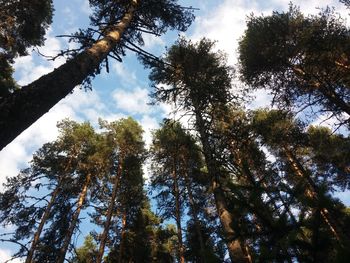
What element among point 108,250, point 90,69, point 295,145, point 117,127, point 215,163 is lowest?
point 90,69

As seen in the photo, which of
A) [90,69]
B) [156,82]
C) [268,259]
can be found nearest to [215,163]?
[90,69]

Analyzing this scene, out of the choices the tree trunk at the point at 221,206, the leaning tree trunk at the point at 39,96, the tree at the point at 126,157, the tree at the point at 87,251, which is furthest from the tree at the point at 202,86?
the tree at the point at 87,251

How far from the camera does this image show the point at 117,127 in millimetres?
19438

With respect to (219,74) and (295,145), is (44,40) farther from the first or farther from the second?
(295,145)

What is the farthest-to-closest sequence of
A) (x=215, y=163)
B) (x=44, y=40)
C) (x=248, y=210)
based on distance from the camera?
(x=44, y=40), (x=215, y=163), (x=248, y=210)

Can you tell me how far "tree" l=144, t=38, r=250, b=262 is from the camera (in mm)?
8052

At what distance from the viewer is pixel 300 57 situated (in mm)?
13523

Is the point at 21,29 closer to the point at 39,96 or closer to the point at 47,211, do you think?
the point at 47,211

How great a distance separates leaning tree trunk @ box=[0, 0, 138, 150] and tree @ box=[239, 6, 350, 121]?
9841mm

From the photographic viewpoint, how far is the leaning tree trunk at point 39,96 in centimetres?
323

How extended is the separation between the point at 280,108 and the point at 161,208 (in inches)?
312

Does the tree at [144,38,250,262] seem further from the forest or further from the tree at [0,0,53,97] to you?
the tree at [0,0,53,97]

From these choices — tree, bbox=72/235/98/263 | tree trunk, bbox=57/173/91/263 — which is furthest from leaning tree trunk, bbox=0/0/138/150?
tree, bbox=72/235/98/263

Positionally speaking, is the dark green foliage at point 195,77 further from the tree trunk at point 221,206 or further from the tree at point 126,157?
the tree at point 126,157
